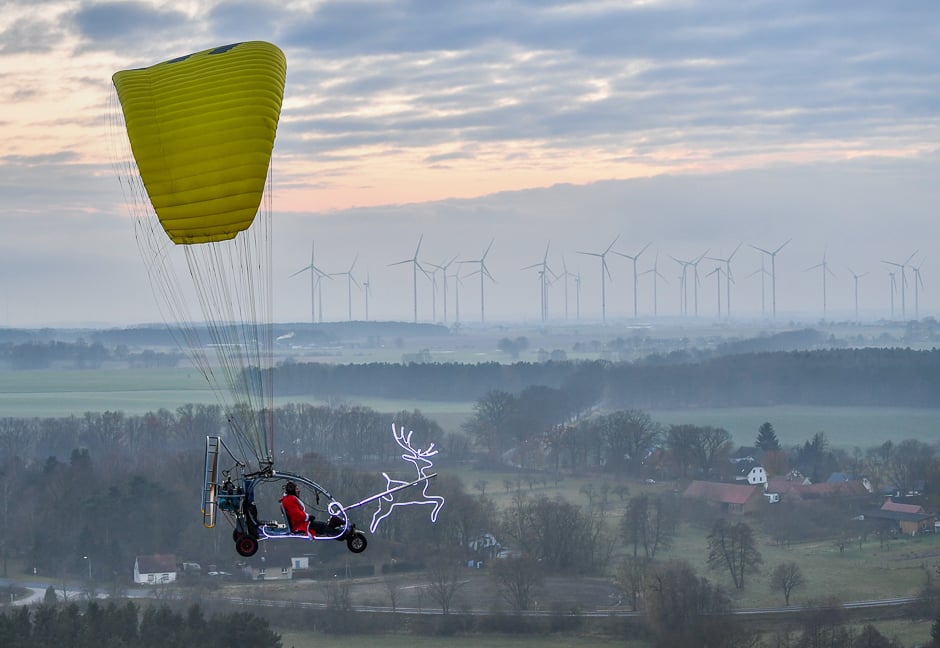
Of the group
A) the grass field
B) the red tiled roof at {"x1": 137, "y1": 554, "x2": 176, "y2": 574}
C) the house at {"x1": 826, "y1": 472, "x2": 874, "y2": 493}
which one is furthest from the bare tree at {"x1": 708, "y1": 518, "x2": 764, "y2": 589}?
the red tiled roof at {"x1": 137, "y1": 554, "x2": 176, "y2": 574}

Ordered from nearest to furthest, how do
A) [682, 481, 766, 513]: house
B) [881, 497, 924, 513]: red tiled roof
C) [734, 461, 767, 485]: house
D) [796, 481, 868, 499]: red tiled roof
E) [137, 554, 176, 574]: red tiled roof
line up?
1. [137, 554, 176, 574]: red tiled roof
2. [881, 497, 924, 513]: red tiled roof
3. [682, 481, 766, 513]: house
4. [796, 481, 868, 499]: red tiled roof
5. [734, 461, 767, 485]: house

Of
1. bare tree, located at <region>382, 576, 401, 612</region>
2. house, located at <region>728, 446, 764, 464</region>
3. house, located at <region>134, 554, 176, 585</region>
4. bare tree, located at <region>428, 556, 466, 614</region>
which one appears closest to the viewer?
bare tree, located at <region>382, 576, 401, 612</region>

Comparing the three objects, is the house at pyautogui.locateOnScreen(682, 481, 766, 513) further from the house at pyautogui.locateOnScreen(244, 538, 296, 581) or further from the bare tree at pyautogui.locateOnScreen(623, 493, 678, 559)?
the house at pyautogui.locateOnScreen(244, 538, 296, 581)

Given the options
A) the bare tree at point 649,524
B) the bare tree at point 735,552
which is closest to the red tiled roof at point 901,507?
the bare tree at point 649,524

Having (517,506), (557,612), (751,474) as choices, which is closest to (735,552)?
(557,612)

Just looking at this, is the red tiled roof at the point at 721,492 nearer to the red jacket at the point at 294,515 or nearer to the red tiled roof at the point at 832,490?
the red tiled roof at the point at 832,490

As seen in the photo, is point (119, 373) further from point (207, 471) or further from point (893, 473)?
point (207, 471)

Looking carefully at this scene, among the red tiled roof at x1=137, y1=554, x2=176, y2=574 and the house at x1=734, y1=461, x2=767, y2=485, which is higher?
the house at x1=734, y1=461, x2=767, y2=485

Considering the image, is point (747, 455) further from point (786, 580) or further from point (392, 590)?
point (392, 590)
